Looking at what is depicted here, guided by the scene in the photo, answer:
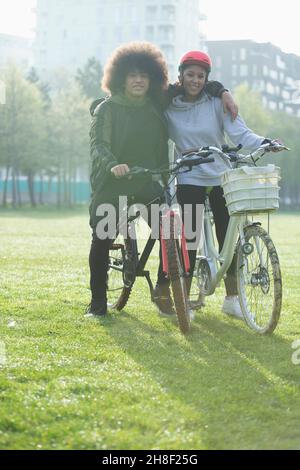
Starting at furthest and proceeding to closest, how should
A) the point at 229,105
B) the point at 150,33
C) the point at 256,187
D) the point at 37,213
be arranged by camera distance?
the point at 150,33 < the point at 37,213 < the point at 229,105 < the point at 256,187

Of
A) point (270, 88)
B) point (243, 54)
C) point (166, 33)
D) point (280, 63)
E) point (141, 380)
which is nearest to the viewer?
point (141, 380)

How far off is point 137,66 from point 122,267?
176cm

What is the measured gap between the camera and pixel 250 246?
617 centimetres

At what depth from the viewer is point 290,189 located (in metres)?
82.0

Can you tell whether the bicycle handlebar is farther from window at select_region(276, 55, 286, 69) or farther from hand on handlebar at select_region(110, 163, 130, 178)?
window at select_region(276, 55, 286, 69)

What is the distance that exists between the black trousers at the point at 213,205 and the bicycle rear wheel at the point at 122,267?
53 cm

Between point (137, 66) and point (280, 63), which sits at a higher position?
point (280, 63)

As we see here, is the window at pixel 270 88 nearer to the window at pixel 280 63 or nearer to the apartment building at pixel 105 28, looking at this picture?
the window at pixel 280 63

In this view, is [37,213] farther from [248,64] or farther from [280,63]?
[280,63]

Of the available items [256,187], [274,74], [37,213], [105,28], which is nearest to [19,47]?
[105,28]

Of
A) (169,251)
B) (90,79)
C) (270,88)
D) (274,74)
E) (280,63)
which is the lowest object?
(169,251)

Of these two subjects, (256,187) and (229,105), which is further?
(229,105)

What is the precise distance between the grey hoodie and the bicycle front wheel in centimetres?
81

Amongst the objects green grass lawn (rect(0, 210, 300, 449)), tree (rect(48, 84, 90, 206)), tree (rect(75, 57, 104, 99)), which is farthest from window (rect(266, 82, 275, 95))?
green grass lawn (rect(0, 210, 300, 449))
